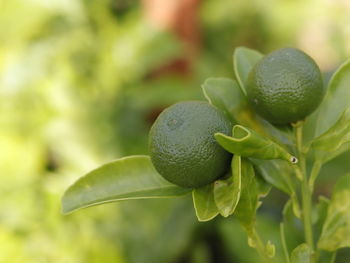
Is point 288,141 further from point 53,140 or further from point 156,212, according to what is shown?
point 53,140

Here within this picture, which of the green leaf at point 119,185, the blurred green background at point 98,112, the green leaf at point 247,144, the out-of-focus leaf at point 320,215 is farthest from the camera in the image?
the blurred green background at point 98,112

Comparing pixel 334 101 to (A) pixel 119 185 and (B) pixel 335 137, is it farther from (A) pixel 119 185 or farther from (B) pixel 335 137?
(A) pixel 119 185

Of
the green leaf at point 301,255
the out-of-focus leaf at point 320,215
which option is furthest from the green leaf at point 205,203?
the out-of-focus leaf at point 320,215

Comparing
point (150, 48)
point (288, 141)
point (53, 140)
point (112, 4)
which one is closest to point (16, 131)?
point (53, 140)

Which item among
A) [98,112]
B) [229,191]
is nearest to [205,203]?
[229,191]

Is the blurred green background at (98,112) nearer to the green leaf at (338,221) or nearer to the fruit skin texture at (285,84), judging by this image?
the green leaf at (338,221)
